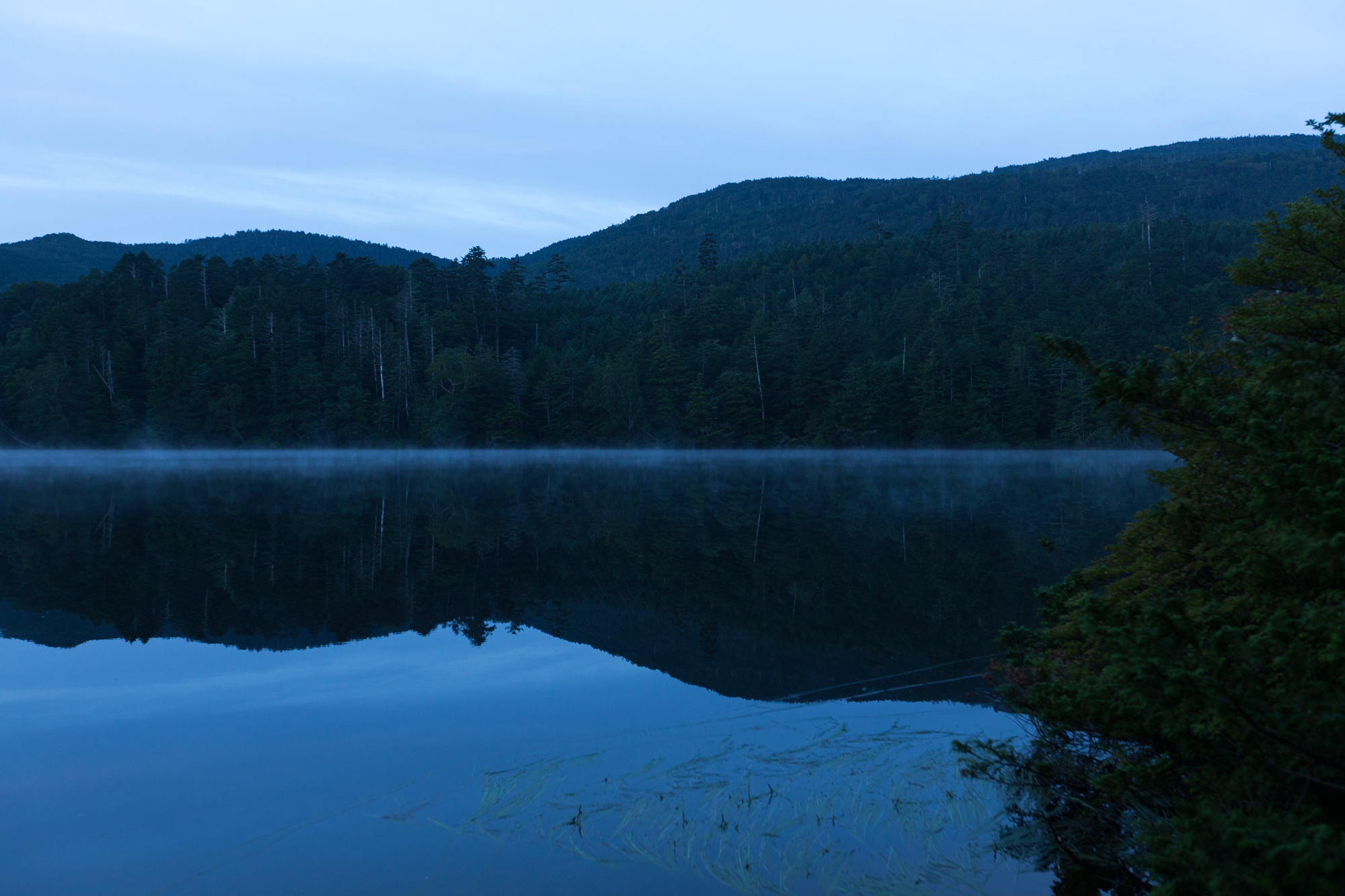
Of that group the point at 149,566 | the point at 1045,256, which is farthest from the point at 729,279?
the point at 149,566

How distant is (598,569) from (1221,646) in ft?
42.3

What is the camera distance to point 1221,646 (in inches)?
133

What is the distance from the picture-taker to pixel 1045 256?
103 m

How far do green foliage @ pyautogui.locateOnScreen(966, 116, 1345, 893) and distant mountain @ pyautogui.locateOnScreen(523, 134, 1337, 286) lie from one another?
131152 mm

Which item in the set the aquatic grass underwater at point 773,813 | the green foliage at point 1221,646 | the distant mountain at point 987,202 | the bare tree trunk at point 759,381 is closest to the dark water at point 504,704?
the aquatic grass underwater at point 773,813

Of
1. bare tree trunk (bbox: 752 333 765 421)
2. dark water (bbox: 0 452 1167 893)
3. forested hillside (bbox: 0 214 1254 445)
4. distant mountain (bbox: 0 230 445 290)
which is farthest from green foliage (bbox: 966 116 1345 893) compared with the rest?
distant mountain (bbox: 0 230 445 290)

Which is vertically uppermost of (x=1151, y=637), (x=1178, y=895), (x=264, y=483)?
(x=1151, y=637)

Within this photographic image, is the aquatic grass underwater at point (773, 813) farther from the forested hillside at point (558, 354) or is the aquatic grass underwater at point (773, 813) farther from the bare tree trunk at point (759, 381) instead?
the bare tree trunk at point (759, 381)

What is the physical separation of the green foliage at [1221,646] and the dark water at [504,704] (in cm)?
67

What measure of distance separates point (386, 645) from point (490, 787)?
16.0ft

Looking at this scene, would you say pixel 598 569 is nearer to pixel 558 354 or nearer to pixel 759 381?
pixel 759 381

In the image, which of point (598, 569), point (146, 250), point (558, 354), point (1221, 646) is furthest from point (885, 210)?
point (1221, 646)

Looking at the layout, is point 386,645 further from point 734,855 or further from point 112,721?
point 734,855

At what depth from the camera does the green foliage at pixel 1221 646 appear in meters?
3.38
